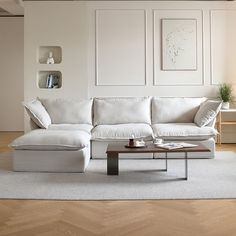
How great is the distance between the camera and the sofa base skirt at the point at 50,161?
439 cm

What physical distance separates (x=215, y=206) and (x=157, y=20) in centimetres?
420

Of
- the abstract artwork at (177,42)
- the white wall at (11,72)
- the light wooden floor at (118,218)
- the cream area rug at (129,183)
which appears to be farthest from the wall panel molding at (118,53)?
the light wooden floor at (118,218)

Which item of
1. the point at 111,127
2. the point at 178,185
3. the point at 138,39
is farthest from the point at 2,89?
the point at 178,185

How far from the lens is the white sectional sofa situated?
4410 mm

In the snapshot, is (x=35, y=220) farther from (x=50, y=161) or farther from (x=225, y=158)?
(x=225, y=158)

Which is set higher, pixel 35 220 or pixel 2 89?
pixel 2 89

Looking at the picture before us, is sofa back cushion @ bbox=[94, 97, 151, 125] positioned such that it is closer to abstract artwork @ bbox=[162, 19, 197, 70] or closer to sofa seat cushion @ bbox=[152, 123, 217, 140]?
sofa seat cushion @ bbox=[152, 123, 217, 140]

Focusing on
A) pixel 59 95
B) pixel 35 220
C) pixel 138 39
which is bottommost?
pixel 35 220

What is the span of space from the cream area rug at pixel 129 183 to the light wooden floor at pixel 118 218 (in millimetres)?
198

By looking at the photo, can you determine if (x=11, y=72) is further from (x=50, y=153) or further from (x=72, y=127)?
(x=50, y=153)

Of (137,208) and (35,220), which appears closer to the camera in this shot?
(35,220)

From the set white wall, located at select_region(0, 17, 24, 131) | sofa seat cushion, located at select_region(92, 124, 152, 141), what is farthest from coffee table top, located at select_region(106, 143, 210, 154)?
white wall, located at select_region(0, 17, 24, 131)

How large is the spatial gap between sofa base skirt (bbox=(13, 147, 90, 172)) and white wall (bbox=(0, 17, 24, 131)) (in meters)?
4.50

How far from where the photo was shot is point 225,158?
522 cm
